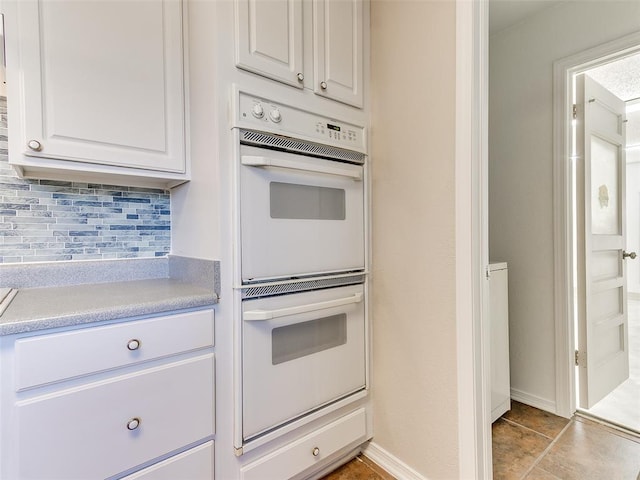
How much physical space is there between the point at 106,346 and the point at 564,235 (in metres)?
2.36

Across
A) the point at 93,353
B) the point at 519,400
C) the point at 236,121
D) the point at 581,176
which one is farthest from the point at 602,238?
the point at 93,353

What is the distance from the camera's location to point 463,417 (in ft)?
4.06

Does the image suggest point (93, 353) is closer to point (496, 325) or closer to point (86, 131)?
point (86, 131)

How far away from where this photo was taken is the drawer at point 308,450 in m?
1.24

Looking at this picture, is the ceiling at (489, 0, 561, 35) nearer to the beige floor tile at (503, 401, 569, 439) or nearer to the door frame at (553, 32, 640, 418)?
the door frame at (553, 32, 640, 418)

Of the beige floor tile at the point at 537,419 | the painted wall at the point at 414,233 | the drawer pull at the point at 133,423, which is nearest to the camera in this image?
the drawer pull at the point at 133,423

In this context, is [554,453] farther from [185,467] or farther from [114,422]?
[114,422]

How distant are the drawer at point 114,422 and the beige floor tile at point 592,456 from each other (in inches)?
64.5

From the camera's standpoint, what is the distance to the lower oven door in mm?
1205

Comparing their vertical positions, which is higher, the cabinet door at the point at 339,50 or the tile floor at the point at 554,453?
the cabinet door at the point at 339,50

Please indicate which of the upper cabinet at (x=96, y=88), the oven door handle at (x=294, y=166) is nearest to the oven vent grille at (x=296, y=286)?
the oven door handle at (x=294, y=166)

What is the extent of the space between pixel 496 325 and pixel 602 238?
97cm

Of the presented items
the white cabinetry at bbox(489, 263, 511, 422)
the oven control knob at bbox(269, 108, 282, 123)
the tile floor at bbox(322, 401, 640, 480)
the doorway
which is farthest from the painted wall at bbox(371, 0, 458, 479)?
the doorway

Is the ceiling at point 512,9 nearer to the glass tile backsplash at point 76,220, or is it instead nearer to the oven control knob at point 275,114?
the oven control knob at point 275,114
